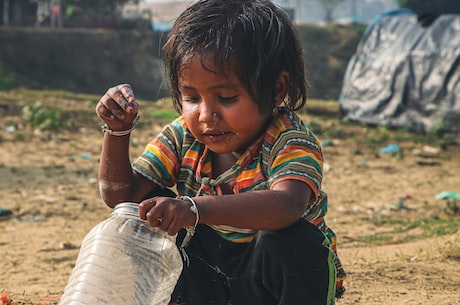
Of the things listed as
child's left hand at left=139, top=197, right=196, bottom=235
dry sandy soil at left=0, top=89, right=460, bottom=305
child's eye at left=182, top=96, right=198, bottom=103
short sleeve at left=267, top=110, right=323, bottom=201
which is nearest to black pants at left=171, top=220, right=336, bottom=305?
short sleeve at left=267, top=110, right=323, bottom=201

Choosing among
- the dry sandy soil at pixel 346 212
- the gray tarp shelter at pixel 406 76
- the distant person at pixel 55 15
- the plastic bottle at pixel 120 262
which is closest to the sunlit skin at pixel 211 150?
the plastic bottle at pixel 120 262

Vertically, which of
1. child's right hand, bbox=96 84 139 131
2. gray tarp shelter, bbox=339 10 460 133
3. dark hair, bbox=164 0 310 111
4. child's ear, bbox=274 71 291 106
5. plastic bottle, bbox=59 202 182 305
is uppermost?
dark hair, bbox=164 0 310 111

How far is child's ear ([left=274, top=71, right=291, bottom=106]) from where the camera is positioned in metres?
2.33

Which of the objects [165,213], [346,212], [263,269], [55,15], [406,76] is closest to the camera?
[165,213]

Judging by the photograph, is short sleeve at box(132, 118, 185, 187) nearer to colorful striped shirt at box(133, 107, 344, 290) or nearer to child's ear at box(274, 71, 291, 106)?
colorful striped shirt at box(133, 107, 344, 290)

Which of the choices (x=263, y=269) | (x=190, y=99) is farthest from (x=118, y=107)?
(x=263, y=269)

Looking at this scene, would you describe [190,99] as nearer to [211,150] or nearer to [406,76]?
[211,150]

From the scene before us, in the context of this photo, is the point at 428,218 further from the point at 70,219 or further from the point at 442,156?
the point at 442,156

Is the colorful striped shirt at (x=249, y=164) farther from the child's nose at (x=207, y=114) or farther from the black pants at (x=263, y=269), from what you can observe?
the child's nose at (x=207, y=114)

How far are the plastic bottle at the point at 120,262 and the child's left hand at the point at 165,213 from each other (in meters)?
0.14

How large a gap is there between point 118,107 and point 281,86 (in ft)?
1.79

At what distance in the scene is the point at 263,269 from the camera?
2154 mm

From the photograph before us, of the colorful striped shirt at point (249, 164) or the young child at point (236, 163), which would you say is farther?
the colorful striped shirt at point (249, 164)

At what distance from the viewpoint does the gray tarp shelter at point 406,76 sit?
9.99 m
